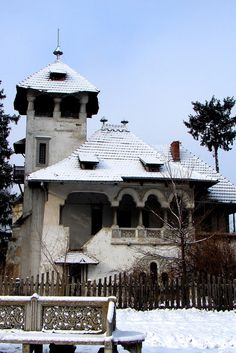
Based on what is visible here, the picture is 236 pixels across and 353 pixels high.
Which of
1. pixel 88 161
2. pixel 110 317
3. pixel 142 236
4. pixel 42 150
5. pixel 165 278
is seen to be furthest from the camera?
pixel 42 150

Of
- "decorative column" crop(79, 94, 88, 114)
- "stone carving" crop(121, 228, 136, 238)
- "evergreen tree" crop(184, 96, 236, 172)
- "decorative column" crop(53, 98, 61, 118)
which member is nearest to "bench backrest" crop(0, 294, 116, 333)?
"stone carving" crop(121, 228, 136, 238)

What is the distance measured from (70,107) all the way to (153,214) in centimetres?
960

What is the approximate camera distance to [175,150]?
115 feet

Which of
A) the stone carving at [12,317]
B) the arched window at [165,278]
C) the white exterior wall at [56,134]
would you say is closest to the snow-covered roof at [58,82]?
the white exterior wall at [56,134]

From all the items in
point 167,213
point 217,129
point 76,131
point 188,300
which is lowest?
point 188,300

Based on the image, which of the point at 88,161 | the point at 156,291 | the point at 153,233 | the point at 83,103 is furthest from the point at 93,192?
the point at 156,291

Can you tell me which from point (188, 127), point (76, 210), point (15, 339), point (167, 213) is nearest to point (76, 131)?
point (76, 210)

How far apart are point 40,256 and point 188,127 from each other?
24.2m

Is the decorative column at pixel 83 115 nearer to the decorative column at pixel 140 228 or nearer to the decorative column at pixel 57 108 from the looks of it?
the decorative column at pixel 57 108

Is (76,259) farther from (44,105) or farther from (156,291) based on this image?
(44,105)

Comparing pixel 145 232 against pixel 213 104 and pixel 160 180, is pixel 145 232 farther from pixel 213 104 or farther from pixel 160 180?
pixel 213 104

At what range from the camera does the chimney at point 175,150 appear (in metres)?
34.9

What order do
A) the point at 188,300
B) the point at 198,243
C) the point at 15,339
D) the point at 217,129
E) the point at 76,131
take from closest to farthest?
the point at 15,339, the point at 188,300, the point at 198,243, the point at 76,131, the point at 217,129

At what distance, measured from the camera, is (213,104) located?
48.4 m
